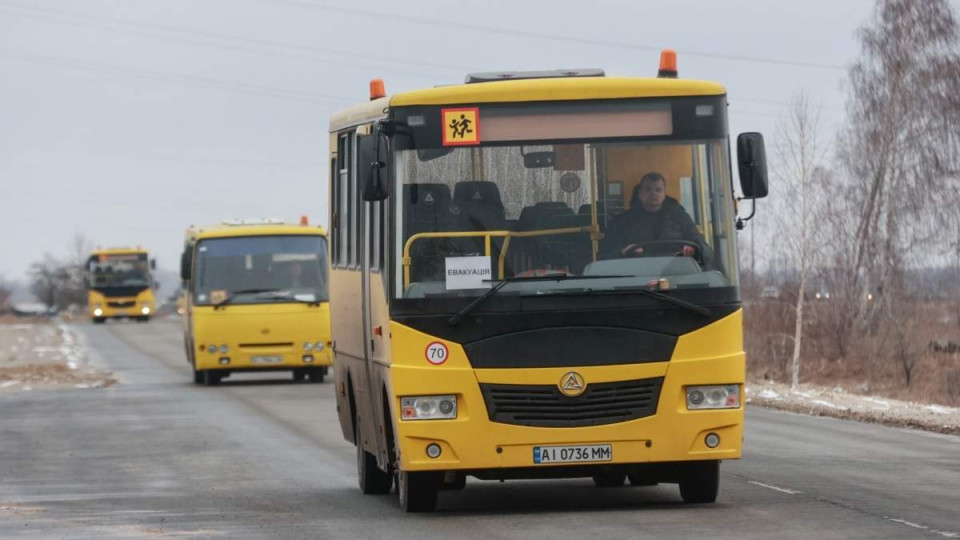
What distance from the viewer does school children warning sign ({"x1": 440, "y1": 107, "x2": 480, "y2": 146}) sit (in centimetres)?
1287

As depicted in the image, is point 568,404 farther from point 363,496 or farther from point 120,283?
point 120,283

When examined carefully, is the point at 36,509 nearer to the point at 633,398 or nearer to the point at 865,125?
the point at 633,398

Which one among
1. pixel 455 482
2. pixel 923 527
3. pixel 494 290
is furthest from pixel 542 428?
pixel 923 527

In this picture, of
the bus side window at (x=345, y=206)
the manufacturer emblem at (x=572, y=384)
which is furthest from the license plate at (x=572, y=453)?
the bus side window at (x=345, y=206)

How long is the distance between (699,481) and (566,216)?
2045 millimetres

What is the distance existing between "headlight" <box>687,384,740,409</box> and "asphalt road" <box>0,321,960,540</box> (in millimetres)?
684

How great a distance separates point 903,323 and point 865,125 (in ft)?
36.9

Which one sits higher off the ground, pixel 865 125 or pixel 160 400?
pixel 865 125

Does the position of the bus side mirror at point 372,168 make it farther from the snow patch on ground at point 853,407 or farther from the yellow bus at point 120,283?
the yellow bus at point 120,283

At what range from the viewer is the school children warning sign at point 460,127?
42.2ft

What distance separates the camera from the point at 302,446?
21.2m

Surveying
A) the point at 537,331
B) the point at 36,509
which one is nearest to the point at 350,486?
the point at 36,509

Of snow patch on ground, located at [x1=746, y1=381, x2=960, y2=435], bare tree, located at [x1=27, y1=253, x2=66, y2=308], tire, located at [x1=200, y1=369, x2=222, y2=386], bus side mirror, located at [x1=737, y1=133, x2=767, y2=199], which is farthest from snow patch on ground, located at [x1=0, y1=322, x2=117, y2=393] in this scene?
bare tree, located at [x1=27, y1=253, x2=66, y2=308]

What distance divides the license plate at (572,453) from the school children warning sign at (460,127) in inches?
77.9
